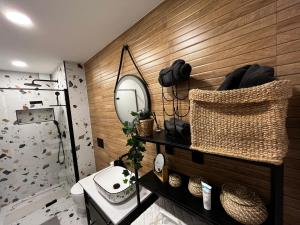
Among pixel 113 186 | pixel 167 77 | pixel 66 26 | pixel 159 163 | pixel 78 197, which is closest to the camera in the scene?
pixel 167 77

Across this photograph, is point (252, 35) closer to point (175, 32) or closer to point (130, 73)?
point (175, 32)

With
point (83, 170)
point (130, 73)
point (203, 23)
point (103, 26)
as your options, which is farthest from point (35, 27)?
point (83, 170)

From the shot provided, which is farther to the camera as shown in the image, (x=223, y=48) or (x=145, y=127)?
(x=145, y=127)

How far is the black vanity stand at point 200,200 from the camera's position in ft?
1.74

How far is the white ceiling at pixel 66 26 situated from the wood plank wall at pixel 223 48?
0.16 meters

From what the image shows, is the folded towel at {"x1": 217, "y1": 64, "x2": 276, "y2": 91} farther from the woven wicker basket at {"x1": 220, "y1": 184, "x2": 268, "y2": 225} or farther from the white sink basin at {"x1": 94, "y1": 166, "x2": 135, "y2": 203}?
the white sink basin at {"x1": 94, "y1": 166, "x2": 135, "y2": 203}

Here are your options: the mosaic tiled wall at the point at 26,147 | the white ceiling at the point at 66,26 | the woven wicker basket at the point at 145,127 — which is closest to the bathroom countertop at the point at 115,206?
the woven wicker basket at the point at 145,127

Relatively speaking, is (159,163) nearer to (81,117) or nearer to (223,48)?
(223,48)

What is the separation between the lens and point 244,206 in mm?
616

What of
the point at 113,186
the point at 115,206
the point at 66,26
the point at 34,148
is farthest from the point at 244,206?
the point at 34,148

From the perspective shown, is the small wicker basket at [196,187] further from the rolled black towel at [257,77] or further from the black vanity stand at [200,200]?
the rolled black towel at [257,77]

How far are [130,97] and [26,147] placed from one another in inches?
88.8

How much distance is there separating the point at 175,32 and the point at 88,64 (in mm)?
1608

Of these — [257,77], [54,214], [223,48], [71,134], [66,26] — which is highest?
[66,26]
